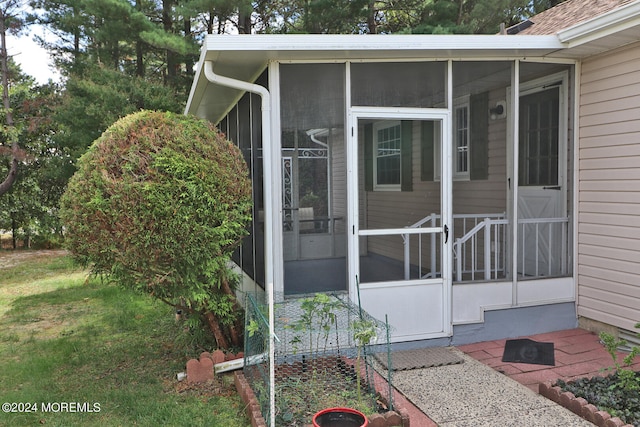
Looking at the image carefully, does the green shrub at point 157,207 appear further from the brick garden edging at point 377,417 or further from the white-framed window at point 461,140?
the white-framed window at point 461,140

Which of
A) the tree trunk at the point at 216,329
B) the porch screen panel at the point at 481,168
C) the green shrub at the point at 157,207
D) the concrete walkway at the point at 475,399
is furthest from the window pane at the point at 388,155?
the tree trunk at the point at 216,329

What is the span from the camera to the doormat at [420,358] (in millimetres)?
3811

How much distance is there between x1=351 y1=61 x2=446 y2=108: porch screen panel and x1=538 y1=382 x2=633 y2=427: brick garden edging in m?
2.36

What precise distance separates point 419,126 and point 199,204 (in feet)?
6.73

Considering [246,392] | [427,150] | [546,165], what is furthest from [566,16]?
[246,392]

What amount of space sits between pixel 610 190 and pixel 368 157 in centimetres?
217

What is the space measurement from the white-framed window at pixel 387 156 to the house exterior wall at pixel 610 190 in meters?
1.74

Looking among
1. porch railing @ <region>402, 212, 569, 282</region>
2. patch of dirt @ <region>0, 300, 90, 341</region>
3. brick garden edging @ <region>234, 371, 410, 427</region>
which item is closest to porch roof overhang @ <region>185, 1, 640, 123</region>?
porch railing @ <region>402, 212, 569, 282</region>

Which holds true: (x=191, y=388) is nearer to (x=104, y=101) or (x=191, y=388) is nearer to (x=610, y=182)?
(x=610, y=182)

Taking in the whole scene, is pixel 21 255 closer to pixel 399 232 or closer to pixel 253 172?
pixel 253 172

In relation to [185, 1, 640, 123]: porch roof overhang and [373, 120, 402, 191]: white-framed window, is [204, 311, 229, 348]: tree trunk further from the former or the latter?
[185, 1, 640, 123]: porch roof overhang

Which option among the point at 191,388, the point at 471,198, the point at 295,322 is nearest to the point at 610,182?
the point at 471,198

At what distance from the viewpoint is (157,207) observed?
10.3ft

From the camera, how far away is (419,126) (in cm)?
421
